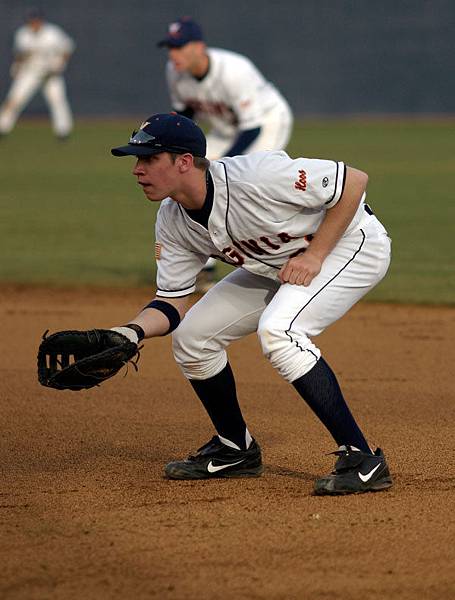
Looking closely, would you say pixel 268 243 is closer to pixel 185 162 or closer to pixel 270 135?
pixel 185 162

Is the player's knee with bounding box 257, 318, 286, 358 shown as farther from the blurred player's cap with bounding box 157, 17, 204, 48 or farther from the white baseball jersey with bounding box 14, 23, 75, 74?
the white baseball jersey with bounding box 14, 23, 75, 74

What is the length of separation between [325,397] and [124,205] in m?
10.9

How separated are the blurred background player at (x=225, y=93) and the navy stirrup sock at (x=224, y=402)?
3.99 metres

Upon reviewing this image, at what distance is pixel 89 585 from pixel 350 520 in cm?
110

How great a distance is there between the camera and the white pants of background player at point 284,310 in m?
4.40

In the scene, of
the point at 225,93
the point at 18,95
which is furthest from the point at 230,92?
the point at 18,95

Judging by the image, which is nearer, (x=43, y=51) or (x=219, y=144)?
(x=219, y=144)

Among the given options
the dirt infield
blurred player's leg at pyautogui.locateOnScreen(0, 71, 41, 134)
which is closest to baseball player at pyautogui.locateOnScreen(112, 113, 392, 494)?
the dirt infield

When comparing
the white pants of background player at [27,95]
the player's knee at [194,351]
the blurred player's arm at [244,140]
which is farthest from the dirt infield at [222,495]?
the white pants of background player at [27,95]

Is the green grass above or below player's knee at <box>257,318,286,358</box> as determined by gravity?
below

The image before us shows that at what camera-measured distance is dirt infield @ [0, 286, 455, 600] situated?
3.61 meters

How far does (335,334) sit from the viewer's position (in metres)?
8.05

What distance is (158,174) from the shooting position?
4363mm

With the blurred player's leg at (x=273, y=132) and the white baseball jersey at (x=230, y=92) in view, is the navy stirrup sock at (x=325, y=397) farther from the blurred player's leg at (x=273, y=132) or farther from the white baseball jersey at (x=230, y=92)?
the white baseball jersey at (x=230, y=92)
